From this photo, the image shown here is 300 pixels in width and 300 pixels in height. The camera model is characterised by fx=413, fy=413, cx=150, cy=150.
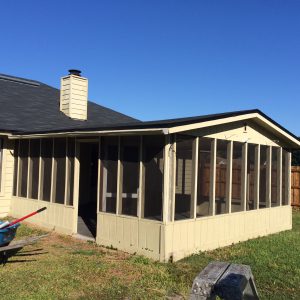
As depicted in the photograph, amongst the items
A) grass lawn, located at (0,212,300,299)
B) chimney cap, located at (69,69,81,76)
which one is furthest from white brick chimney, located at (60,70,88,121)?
grass lawn, located at (0,212,300,299)

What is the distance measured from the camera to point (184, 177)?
27.2 feet

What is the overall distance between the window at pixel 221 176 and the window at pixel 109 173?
7.57ft

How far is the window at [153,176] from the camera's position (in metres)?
7.89

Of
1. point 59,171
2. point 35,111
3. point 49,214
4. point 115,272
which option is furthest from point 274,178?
point 35,111

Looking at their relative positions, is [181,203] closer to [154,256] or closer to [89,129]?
[154,256]

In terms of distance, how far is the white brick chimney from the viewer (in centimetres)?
1501

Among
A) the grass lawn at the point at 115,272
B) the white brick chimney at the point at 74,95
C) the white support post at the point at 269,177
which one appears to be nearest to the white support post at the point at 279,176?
the white support post at the point at 269,177

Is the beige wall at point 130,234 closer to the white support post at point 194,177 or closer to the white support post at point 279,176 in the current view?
the white support post at point 194,177

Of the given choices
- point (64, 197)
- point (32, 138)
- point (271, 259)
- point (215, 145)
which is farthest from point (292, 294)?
point (32, 138)

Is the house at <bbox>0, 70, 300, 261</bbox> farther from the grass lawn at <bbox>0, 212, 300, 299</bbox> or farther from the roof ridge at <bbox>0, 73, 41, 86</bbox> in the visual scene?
the roof ridge at <bbox>0, 73, 41, 86</bbox>

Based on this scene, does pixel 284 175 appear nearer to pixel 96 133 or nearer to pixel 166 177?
pixel 166 177

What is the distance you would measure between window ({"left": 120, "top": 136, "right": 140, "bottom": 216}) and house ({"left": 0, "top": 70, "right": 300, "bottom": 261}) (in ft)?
0.07

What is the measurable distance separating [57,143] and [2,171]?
2.37 meters

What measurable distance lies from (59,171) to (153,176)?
3.47 metres
